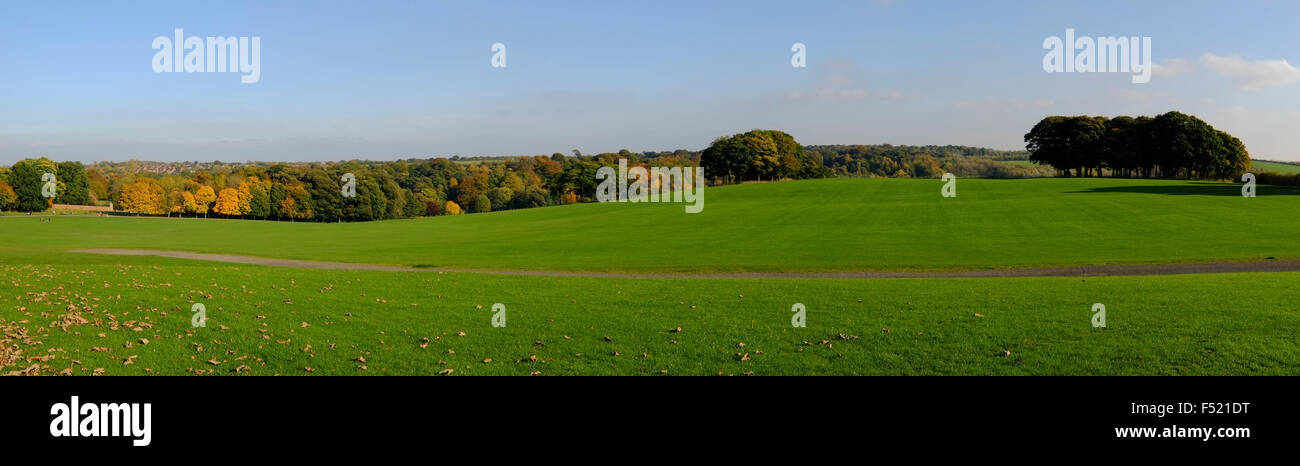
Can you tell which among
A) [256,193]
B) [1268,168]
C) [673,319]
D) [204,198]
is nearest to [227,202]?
[256,193]

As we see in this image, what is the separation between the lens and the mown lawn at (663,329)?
10.8 meters

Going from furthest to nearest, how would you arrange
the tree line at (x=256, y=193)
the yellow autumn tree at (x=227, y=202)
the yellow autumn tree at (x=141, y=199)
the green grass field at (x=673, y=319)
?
the yellow autumn tree at (x=141, y=199) < the yellow autumn tree at (x=227, y=202) < the tree line at (x=256, y=193) < the green grass field at (x=673, y=319)

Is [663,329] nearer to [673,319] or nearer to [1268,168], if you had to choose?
[673,319]

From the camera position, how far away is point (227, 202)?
396 feet

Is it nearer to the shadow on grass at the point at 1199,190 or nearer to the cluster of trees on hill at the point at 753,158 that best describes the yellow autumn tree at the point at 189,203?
the cluster of trees on hill at the point at 753,158

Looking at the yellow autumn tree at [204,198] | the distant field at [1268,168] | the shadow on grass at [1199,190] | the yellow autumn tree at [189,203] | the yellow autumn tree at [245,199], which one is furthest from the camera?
the yellow autumn tree at [189,203]

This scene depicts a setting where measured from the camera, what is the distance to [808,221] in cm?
5688

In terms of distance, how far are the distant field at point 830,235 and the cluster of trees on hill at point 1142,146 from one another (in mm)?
33789

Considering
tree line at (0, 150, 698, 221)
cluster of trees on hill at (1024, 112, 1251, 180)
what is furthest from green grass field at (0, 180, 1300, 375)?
tree line at (0, 150, 698, 221)

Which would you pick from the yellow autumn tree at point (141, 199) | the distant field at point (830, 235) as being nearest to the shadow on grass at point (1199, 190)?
the distant field at point (830, 235)

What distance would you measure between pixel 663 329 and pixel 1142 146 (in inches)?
4883

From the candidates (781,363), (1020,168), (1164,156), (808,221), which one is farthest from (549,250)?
(1020,168)
